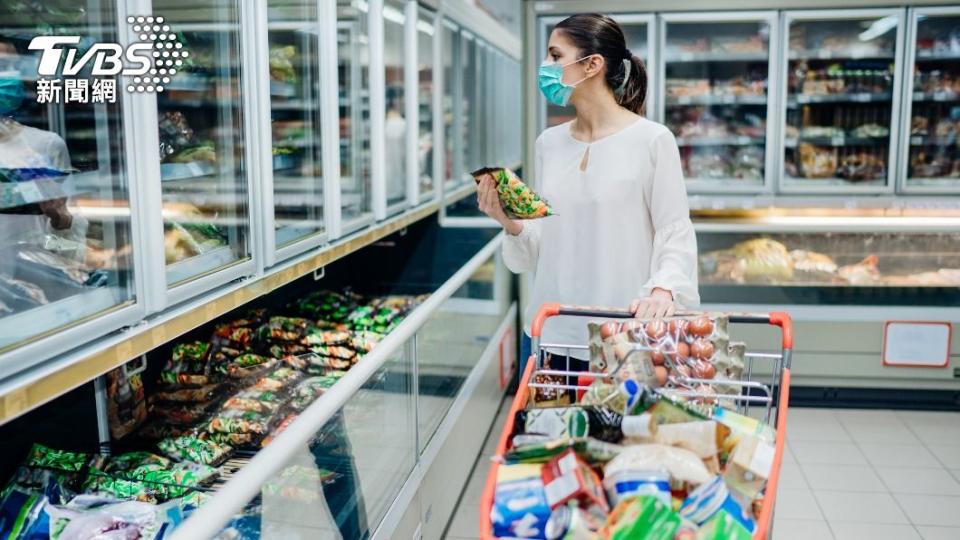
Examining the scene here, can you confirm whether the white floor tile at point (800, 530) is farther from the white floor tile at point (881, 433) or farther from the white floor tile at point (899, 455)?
the white floor tile at point (881, 433)

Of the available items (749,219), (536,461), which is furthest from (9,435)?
(749,219)

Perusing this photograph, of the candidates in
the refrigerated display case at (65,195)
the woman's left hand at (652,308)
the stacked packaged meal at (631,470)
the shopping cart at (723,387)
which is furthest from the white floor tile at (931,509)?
the refrigerated display case at (65,195)

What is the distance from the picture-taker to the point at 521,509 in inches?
58.7

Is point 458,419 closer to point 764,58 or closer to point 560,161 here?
point 560,161

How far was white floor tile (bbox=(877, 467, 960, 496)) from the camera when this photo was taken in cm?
393

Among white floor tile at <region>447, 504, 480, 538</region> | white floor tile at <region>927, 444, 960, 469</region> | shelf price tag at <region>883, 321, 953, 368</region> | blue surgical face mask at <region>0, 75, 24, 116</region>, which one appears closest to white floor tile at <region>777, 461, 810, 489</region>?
white floor tile at <region>927, 444, 960, 469</region>

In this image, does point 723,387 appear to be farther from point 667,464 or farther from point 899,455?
point 899,455

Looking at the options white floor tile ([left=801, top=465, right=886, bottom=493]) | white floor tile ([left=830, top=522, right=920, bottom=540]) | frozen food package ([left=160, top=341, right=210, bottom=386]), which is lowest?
white floor tile ([left=830, top=522, right=920, bottom=540])

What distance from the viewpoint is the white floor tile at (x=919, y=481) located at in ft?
12.9

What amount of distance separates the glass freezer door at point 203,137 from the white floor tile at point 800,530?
2.36 meters

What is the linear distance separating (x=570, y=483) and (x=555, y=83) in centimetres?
140

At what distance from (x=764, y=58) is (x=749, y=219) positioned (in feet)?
3.09

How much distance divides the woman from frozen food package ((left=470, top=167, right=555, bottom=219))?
31 millimetres

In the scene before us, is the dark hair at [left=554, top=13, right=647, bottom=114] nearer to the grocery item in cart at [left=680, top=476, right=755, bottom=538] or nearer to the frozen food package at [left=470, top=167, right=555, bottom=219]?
the frozen food package at [left=470, top=167, right=555, bottom=219]
